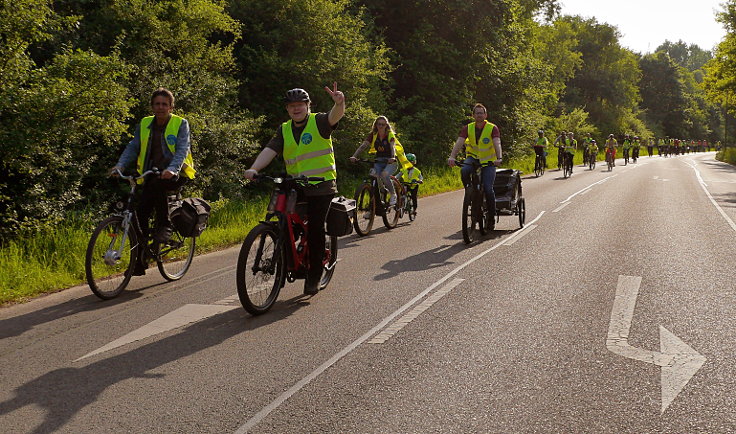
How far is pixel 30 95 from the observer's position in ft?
27.4

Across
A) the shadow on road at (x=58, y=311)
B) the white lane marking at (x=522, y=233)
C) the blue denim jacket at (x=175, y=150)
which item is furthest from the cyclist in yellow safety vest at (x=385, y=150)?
the shadow on road at (x=58, y=311)

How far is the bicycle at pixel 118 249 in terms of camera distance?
6.46 metres

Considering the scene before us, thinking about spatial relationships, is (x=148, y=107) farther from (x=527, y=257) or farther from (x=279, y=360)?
(x=279, y=360)

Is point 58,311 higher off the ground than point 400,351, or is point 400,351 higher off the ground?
point 58,311

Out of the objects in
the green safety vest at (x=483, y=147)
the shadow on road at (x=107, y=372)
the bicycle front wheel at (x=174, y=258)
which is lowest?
the shadow on road at (x=107, y=372)

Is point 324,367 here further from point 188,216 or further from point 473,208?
point 473,208

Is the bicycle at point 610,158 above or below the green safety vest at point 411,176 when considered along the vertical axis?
below

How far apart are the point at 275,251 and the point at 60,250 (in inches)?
151

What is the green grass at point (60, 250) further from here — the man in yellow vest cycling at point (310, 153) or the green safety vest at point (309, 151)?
the green safety vest at point (309, 151)

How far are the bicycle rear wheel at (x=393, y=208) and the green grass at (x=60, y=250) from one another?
241 centimetres

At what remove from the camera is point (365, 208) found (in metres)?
11.4

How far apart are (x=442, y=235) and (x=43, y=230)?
6175 millimetres

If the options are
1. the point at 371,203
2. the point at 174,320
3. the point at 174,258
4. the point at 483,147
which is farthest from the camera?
the point at 371,203

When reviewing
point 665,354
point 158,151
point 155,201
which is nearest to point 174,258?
point 155,201
